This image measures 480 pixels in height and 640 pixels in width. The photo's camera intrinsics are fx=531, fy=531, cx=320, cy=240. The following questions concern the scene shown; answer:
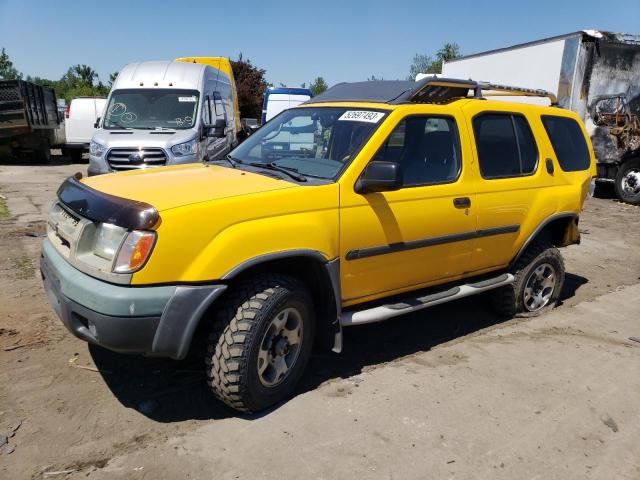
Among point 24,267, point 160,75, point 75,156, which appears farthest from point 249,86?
point 24,267

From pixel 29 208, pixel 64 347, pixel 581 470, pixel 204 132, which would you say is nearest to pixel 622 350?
pixel 581 470

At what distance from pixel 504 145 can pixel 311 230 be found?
214cm

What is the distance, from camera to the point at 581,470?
9.13ft

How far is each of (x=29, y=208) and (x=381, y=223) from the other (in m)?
8.14

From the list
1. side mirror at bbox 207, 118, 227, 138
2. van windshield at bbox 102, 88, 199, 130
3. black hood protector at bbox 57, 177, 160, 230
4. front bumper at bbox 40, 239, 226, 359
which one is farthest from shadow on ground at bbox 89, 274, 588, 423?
van windshield at bbox 102, 88, 199, 130

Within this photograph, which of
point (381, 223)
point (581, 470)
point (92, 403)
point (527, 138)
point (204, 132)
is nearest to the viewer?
point (581, 470)

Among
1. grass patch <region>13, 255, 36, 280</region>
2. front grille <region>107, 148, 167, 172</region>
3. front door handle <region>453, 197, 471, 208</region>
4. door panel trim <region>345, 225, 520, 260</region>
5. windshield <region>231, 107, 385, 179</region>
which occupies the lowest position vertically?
grass patch <region>13, 255, 36, 280</region>

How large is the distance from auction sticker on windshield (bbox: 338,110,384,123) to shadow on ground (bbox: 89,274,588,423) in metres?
1.75

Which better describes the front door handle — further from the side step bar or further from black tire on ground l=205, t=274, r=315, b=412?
black tire on ground l=205, t=274, r=315, b=412

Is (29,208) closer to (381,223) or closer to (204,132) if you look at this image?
(204,132)

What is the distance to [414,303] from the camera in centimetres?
382

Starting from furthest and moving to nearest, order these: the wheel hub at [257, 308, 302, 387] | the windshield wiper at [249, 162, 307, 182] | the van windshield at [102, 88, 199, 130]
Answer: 1. the van windshield at [102, 88, 199, 130]
2. the windshield wiper at [249, 162, 307, 182]
3. the wheel hub at [257, 308, 302, 387]

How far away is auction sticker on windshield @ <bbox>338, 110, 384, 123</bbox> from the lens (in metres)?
3.66

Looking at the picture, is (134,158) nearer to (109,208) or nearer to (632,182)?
(109,208)
